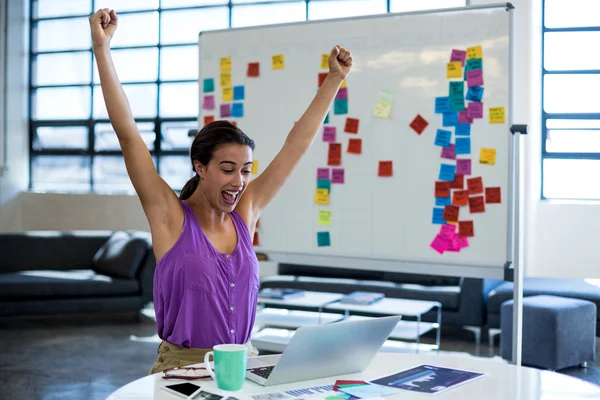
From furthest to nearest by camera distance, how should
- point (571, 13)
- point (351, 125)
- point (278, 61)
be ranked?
point (571, 13), point (278, 61), point (351, 125)

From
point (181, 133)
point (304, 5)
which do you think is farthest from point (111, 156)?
point (304, 5)

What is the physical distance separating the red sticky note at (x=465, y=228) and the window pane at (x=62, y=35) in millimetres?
6376

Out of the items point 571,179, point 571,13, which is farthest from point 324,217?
point 571,13

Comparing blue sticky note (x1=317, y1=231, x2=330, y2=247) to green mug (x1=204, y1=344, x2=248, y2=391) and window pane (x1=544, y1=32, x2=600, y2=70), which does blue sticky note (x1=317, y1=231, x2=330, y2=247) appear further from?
window pane (x1=544, y1=32, x2=600, y2=70)

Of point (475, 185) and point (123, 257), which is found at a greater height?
point (475, 185)

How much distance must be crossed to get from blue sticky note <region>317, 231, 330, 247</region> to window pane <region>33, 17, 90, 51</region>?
18.8ft

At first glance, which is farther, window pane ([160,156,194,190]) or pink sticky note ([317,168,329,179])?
window pane ([160,156,194,190])

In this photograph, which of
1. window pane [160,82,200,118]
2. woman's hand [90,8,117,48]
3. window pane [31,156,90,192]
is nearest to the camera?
woman's hand [90,8,117,48]

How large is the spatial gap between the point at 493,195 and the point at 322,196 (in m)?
0.97

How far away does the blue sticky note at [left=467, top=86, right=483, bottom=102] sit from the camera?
3.76m

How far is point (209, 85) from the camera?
4.62 m

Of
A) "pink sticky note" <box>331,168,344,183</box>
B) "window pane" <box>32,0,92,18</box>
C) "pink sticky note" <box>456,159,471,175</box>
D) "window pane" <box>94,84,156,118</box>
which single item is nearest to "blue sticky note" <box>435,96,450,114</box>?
"pink sticky note" <box>456,159,471,175</box>

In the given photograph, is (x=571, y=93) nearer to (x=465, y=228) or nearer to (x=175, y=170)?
(x=465, y=228)

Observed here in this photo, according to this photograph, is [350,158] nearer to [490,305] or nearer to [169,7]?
[490,305]
